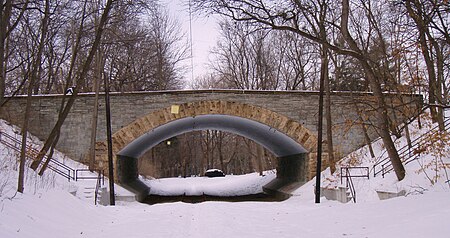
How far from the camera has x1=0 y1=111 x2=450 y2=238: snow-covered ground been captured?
7363 mm

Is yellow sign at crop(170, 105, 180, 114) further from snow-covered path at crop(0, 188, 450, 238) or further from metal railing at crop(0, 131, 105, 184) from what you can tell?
snow-covered path at crop(0, 188, 450, 238)

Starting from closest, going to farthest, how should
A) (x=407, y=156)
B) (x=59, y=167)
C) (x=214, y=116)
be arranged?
1. (x=407, y=156)
2. (x=59, y=167)
3. (x=214, y=116)

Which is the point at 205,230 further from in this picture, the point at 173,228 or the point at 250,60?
the point at 250,60

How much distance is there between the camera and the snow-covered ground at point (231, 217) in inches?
290

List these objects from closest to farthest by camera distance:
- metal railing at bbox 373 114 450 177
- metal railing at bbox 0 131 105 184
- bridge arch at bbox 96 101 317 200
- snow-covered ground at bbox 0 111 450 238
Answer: snow-covered ground at bbox 0 111 450 238 < metal railing at bbox 373 114 450 177 < metal railing at bbox 0 131 105 184 < bridge arch at bbox 96 101 317 200

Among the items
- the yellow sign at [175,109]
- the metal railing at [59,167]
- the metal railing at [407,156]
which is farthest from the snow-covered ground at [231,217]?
the yellow sign at [175,109]

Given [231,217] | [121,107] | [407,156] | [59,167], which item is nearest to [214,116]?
[121,107]

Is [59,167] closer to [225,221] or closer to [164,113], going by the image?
[164,113]

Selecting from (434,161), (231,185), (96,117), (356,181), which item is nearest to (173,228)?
(434,161)

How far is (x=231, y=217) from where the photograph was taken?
11391 millimetres

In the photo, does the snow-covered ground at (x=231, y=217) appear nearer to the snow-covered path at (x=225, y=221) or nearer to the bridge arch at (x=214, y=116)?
the snow-covered path at (x=225, y=221)

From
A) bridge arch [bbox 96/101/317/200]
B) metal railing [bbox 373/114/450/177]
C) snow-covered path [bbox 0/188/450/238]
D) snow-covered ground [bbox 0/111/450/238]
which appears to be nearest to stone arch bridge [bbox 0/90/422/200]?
bridge arch [bbox 96/101/317/200]

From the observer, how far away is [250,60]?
35.8 metres

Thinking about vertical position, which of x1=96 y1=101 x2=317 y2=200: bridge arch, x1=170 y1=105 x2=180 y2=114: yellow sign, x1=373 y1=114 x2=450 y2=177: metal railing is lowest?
x1=373 y1=114 x2=450 y2=177: metal railing
